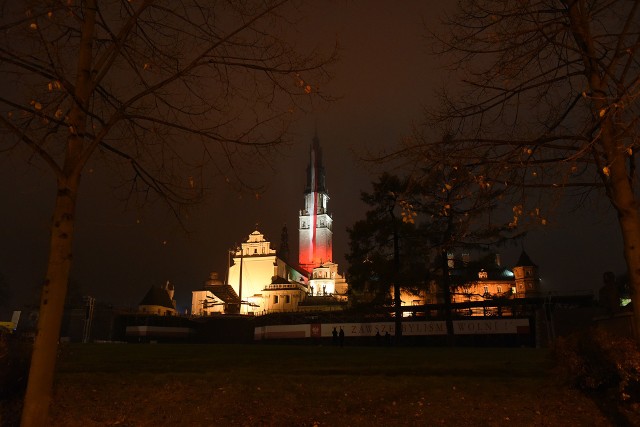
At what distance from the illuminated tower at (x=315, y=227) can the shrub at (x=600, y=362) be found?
131m

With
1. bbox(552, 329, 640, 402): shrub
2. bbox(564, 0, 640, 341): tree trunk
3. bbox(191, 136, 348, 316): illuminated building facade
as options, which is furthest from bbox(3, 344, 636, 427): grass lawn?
bbox(191, 136, 348, 316): illuminated building facade

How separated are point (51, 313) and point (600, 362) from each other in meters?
9.01

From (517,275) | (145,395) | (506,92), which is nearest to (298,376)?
(145,395)

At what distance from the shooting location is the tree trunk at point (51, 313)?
5.12 m

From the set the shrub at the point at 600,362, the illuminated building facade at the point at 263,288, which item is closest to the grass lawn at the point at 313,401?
the shrub at the point at 600,362

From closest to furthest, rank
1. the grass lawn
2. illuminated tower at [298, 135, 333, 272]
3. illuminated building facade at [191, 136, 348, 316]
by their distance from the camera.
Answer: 1. the grass lawn
2. illuminated building facade at [191, 136, 348, 316]
3. illuminated tower at [298, 135, 333, 272]

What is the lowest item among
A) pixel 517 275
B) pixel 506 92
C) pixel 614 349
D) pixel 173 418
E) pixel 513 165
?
pixel 173 418

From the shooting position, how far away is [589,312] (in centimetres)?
3619

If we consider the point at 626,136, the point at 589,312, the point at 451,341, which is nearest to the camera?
the point at 626,136

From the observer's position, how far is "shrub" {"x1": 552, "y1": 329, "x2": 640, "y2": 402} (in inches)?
338

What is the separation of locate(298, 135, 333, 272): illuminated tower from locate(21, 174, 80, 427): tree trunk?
135932 millimetres

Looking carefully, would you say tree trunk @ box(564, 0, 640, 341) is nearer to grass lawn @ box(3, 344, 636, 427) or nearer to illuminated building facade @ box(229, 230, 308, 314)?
grass lawn @ box(3, 344, 636, 427)

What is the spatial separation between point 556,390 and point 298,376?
529 centimetres

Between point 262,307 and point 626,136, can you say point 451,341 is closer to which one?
point 626,136
